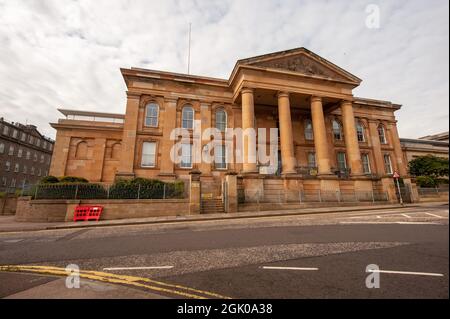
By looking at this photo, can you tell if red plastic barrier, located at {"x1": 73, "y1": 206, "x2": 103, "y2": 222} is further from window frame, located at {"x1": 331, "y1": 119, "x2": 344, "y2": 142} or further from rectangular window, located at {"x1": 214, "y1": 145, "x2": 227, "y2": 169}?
window frame, located at {"x1": 331, "y1": 119, "x2": 344, "y2": 142}

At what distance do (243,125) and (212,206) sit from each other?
8.01m

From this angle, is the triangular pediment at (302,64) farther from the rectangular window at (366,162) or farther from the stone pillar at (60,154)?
the stone pillar at (60,154)

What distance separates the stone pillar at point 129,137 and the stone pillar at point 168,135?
2695 mm

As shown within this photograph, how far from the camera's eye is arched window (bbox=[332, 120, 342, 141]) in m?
27.2

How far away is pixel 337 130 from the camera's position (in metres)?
27.5

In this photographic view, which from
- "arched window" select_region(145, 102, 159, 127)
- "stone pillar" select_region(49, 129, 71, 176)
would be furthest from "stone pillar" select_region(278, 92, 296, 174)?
"stone pillar" select_region(49, 129, 71, 176)

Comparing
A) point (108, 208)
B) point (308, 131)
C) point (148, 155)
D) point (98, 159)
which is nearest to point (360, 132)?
point (308, 131)

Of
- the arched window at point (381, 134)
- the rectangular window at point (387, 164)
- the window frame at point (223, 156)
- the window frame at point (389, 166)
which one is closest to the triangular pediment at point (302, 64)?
the window frame at point (223, 156)

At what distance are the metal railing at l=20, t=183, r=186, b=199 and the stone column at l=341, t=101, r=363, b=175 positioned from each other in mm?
17399

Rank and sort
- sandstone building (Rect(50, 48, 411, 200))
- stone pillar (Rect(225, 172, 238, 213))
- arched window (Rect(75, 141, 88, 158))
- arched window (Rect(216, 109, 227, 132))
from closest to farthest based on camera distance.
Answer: stone pillar (Rect(225, 172, 238, 213)) → sandstone building (Rect(50, 48, 411, 200)) → arched window (Rect(216, 109, 227, 132)) → arched window (Rect(75, 141, 88, 158))
